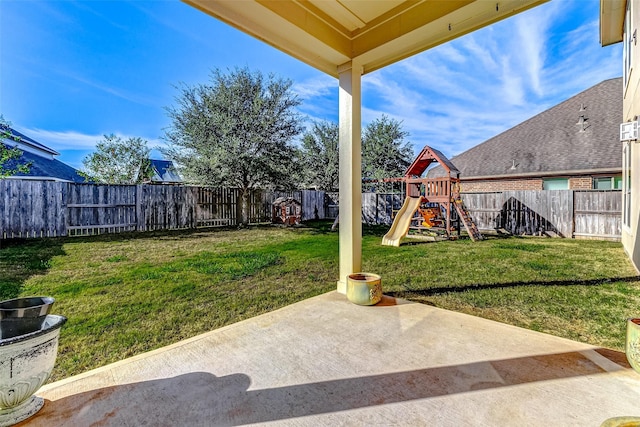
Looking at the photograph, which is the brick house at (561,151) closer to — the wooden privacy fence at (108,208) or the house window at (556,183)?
the house window at (556,183)

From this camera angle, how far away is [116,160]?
17.3 metres

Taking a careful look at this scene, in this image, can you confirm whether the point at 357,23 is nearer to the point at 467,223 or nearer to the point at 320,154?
the point at 467,223

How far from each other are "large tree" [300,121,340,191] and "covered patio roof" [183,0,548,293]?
12.8 metres

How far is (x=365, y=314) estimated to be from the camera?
8.84 feet

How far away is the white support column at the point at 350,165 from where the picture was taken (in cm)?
310

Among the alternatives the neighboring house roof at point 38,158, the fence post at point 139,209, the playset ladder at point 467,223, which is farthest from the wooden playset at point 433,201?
the neighboring house roof at point 38,158

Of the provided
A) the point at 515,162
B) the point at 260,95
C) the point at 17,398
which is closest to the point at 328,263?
the point at 17,398

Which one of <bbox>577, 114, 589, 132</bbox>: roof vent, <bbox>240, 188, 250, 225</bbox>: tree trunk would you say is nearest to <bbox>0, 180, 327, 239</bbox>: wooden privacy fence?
<bbox>240, 188, 250, 225</bbox>: tree trunk

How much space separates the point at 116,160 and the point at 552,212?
21.7 meters

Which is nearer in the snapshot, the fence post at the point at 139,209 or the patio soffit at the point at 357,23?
the patio soffit at the point at 357,23

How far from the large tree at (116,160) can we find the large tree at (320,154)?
34.4 feet

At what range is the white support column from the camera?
310 centimetres

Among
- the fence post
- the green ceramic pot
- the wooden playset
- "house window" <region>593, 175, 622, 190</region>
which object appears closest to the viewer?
the green ceramic pot

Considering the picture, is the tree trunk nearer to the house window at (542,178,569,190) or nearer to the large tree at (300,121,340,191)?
the large tree at (300,121,340,191)
